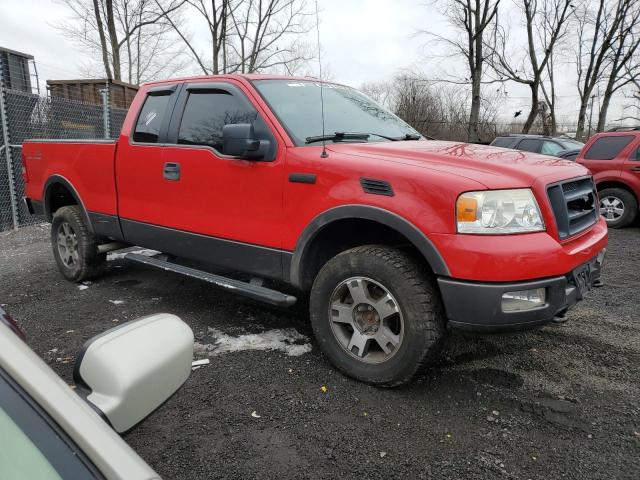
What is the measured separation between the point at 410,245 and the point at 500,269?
2.11 feet

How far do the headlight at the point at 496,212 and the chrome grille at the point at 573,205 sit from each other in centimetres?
23

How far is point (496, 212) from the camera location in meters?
2.56

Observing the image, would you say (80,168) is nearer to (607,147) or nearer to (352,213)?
(352,213)

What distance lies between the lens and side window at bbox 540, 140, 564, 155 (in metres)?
11.7

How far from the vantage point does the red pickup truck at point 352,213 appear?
2559 millimetres

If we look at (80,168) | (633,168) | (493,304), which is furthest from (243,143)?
(633,168)

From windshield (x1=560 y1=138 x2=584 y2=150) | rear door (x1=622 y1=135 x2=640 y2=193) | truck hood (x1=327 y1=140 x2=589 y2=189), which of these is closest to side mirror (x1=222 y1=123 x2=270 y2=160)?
truck hood (x1=327 y1=140 x2=589 y2=189)

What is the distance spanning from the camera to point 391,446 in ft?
8.01

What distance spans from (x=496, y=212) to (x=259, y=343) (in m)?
2.04

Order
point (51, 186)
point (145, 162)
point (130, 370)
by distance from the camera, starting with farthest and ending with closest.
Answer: point (51, 186) < point (145, 162) < point (130, 370)

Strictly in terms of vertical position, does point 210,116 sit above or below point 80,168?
above

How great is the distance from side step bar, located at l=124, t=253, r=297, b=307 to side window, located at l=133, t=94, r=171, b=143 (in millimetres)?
1076

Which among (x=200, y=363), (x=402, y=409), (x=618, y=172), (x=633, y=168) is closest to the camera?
(x=402, y=409)

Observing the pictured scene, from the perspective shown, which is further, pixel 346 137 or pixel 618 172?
pixel 618 172
